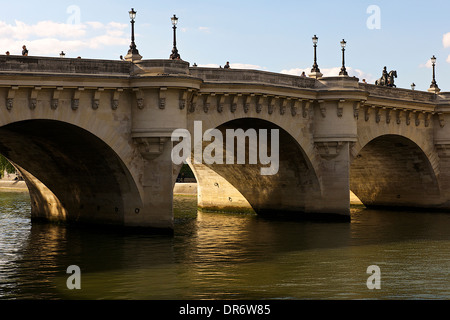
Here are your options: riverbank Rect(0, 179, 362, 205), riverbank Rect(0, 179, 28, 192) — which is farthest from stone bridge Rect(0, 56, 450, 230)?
riverbank Rect(0, 179, 28, 192)

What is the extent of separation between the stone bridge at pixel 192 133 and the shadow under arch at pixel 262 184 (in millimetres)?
97

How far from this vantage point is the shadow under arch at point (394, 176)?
51406 mm

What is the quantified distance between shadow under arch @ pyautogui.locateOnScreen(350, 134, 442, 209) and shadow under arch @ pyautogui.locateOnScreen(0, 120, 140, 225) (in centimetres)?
2165

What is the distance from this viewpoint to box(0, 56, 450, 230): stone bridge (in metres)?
31.6

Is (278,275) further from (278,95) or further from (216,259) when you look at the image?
(278,95)

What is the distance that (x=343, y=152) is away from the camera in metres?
41.8

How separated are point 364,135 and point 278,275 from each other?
22442 mm

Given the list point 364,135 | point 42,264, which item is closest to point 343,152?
A: point 364,135

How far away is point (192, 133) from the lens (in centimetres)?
3522
